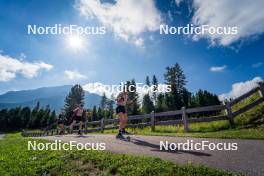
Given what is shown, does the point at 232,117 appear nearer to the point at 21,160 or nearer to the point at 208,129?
the point at 208,129

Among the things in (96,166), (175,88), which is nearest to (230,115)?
(96,166)

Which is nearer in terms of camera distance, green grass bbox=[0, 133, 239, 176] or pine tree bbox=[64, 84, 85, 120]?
green grass bbox=[0, 133, 239, 176]

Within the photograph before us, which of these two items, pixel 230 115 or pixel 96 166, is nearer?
pixel 96 166

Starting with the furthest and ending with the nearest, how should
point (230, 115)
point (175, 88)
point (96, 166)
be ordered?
point (175, 88) → point (230, 115) → point (96, 166)

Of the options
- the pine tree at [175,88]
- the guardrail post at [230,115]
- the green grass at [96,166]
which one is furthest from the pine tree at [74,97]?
the green grass at [96,166]

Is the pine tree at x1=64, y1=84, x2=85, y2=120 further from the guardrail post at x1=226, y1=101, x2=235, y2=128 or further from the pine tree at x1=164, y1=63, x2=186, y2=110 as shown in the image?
the guardrail post at x1=226, y1=101, x2=235, y2=128

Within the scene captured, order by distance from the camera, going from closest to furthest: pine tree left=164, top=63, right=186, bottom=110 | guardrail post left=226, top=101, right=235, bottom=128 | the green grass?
Answer: 1. the green grass
2. guardrail post left=226, top=101, right=235, bottom=128
3. pine tree left=164, top=63, right=186, bottom=110

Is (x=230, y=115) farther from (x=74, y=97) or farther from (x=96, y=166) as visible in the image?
(x=74, y=97)

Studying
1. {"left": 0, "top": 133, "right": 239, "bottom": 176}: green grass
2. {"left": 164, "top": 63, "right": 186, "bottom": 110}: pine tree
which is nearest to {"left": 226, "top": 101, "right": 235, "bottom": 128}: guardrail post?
{"left": 0, "top": 133, "right": 239, "bottom": 176}: green grass

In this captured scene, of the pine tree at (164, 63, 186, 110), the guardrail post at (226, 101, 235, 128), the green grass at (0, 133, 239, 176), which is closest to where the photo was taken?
the green grass at (0, 133, 239, 176)

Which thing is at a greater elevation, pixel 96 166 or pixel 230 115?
pixel 230 115

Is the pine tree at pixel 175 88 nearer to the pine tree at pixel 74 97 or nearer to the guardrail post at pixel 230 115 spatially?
the pine tree at pixel 74 97

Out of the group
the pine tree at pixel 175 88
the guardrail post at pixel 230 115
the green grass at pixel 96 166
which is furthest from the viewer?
the pine tree at pixel 175 88

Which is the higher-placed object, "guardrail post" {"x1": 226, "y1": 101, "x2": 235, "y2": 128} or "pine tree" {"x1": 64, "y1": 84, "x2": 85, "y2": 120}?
"pine tree" {"x1": 64, "y1": 84, "x2": 85, "y2": 120}
